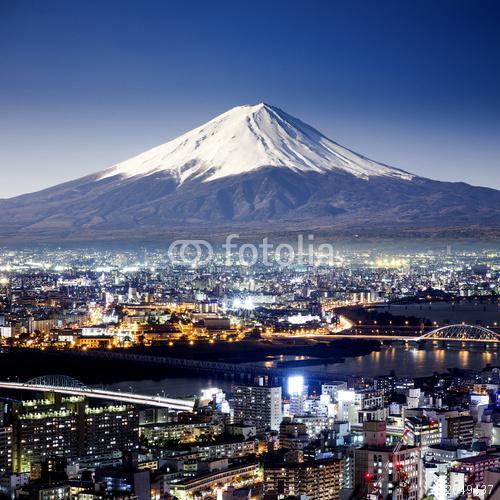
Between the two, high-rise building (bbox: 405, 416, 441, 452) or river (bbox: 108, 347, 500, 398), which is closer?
high-rise building (bbox: 405, 416, 441, 452)

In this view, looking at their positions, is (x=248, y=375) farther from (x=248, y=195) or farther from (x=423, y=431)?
(x=248, y=195)

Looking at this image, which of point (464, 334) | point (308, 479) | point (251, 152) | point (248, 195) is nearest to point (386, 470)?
point (308, 479)

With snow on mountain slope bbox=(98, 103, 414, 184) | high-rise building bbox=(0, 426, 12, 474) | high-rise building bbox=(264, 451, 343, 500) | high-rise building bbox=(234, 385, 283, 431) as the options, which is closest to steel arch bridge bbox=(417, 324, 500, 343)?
high-rise building bbox=(234, 385, 283, 431)

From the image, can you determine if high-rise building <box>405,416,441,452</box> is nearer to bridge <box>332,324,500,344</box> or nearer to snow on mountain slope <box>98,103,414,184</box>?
bridge <box>332,324,500,344</box>

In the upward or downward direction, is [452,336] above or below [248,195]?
below

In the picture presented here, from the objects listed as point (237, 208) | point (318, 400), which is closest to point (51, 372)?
point (318, 400)

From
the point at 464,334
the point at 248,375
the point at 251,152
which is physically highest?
the point at 251,152
